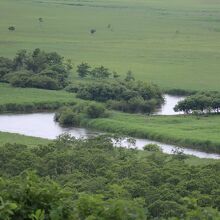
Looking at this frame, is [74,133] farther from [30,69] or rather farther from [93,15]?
[93,15]

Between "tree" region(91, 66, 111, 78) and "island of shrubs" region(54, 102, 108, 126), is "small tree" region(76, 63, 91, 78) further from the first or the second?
"island of shrubs" region(54, 102, 108, 126)

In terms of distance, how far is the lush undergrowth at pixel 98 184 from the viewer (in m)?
10.3

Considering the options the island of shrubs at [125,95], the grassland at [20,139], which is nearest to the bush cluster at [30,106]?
the island of shrubs at [125,95]

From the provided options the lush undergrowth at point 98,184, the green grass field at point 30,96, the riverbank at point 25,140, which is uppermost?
the lush undergrowth at point 98,184

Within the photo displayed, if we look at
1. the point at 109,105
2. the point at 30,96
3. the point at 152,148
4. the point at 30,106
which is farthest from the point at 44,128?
the point at 152,148

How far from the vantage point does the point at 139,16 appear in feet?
303

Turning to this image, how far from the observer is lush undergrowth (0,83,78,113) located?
45.2m

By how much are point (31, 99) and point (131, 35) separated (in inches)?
1267

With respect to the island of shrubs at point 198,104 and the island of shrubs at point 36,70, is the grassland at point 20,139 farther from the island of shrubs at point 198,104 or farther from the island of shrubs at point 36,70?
the island of shrubs at point 36,70

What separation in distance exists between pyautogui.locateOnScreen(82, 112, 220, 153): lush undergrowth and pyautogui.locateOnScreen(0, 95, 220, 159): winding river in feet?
1.71

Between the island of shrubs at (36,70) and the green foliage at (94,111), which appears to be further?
the island of shrubs at (36,70)

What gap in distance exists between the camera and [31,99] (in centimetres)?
4684

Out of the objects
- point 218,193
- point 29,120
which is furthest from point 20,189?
point 29,120

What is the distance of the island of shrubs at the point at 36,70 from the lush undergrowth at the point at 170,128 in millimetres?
10371
